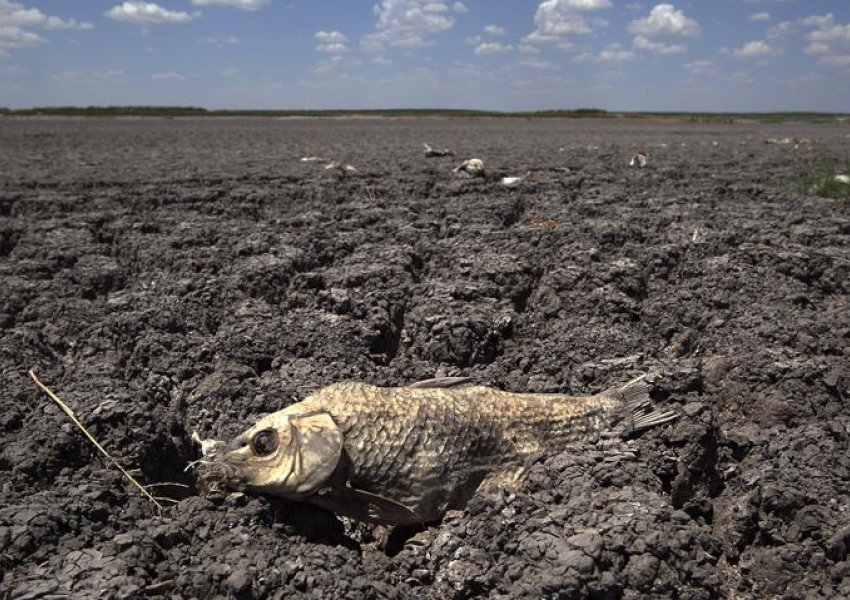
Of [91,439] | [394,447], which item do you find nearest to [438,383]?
[394,447]

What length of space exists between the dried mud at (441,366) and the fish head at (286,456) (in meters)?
0.12

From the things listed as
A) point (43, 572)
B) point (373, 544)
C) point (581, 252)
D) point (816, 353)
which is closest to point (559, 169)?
point (581, 252)

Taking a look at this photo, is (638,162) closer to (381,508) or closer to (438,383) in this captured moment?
(438,383)

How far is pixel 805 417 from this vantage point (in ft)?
9.49

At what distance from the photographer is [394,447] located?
2.38m

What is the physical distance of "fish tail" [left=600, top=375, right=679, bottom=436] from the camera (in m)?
2.77

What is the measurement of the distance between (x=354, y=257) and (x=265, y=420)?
2865 millimetres

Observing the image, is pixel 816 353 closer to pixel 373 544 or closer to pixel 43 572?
pixel 373 544

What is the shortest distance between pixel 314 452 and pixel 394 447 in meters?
0.28

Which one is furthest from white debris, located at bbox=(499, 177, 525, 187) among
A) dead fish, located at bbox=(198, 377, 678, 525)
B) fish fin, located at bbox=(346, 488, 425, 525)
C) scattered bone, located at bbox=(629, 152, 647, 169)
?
fish fin, located at bbox=(346, 488, 425, 525)

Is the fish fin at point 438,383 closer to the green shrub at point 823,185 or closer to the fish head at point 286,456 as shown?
the fish head at point 286,456

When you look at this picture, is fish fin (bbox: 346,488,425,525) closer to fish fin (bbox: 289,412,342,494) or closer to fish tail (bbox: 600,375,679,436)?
fish fin (bbox: 289,412,342,494)

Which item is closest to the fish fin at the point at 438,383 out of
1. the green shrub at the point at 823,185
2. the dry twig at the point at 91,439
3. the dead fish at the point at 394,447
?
the dead fish at the point at 394,447

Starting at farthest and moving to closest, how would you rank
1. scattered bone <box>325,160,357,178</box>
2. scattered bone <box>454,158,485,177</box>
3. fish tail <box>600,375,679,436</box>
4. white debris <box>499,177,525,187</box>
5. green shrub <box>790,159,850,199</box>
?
scattered bone <box>325,160,357,178</box> → scattered bone <box>454,158,485,177</box> → white debris <box>499,177,525,187</box> → green shrub <box>790,159,850,199</box> → fish tail <box>600,375,679,436</box>
